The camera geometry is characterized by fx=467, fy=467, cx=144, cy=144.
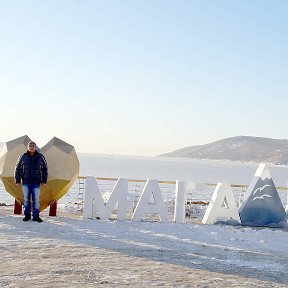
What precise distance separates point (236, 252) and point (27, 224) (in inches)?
161

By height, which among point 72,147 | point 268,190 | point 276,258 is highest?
point 72,147

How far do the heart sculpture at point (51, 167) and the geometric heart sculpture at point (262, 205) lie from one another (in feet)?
13.8

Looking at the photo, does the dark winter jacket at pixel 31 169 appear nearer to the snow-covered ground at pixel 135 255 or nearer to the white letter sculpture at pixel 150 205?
the snow-covered ground at pixel 135 255

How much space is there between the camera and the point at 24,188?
9664mm

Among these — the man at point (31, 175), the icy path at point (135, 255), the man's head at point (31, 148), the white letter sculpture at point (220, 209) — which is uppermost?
the man's head at point (31, 148)

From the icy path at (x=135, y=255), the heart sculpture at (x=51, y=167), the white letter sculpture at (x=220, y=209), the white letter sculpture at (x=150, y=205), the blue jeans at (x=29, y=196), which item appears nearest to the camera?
the icy path at (x=135, y=255)

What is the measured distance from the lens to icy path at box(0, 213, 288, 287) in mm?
5289

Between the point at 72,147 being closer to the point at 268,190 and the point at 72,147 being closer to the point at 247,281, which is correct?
the point at 268,190

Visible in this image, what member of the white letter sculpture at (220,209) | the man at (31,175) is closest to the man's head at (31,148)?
the man at (31,175)

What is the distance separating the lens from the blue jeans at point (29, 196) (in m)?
9.59

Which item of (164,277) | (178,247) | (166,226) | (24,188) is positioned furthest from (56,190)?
(164,277)

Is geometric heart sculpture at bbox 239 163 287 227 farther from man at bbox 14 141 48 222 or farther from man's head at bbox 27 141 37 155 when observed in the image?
man's head at bbox 27 141 37 155

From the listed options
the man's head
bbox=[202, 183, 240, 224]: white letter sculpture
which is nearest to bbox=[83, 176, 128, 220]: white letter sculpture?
the man's head

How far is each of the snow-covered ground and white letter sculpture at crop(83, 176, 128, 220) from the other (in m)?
0.59
